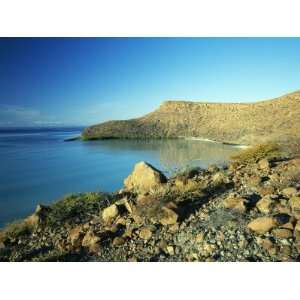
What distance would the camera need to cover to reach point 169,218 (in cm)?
371

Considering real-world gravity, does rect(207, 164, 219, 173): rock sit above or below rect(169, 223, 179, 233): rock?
above

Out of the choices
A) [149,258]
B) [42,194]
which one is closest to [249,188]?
[149,258]

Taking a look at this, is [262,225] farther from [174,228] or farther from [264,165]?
[264,165]

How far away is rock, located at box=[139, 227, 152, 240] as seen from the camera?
11.5 feet

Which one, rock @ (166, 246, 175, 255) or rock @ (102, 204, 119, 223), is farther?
rock @ (102, 204, 119, 223)

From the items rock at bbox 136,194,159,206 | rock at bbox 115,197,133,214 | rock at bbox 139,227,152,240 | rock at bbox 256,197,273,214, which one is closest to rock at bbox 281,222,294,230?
rock at bbox 256,197,273,214

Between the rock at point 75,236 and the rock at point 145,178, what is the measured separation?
52.5 inches

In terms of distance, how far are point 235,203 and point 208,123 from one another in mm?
9524

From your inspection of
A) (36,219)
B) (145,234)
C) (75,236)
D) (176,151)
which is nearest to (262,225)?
(145,234)

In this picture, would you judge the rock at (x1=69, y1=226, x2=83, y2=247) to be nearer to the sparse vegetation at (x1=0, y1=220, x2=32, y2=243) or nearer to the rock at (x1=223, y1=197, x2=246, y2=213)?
the sparse vegetation at (x1=0, y1=220, x2=32, y2=243)

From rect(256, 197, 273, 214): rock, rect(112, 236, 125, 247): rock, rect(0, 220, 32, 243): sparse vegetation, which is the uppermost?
rect(256, 197, 273, 214): rock
